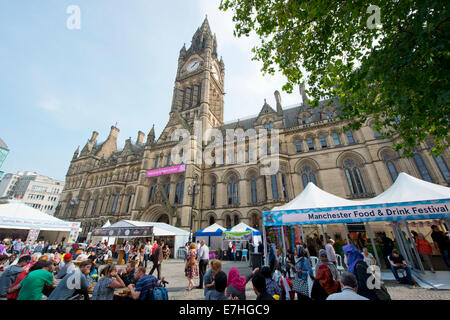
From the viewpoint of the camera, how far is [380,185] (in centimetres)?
1670

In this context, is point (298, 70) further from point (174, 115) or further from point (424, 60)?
point (174, 115)

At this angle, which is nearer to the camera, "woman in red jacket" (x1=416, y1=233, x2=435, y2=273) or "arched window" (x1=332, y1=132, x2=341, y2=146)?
"woman in red jacket" (x1=416, y1=233, x2=435, y2=273)

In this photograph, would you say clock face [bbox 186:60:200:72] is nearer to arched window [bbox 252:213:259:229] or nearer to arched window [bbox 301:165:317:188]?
arched window [bbox 301:165:317:188]

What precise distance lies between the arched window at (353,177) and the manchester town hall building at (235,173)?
8 cm

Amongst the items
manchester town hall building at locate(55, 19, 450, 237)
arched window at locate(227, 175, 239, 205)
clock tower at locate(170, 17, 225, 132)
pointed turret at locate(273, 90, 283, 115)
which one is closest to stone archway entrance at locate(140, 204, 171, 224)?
manchester town hall building at locate(55, 19, 450, 237)

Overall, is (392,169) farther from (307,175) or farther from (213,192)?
(213,192)

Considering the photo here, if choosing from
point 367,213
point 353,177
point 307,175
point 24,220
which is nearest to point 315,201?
point 367,213

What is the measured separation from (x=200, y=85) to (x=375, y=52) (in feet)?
106

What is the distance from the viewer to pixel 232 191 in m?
22.5

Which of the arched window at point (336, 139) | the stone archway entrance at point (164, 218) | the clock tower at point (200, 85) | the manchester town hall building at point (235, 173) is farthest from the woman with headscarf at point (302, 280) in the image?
the clock tower at point (200, 85)

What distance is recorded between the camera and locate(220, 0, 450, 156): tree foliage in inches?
166

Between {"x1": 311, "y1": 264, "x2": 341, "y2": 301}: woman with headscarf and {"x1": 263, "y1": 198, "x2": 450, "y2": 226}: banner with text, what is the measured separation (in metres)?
5.03

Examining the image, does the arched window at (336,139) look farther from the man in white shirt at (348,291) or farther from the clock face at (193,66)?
the clock face at (193,66)
